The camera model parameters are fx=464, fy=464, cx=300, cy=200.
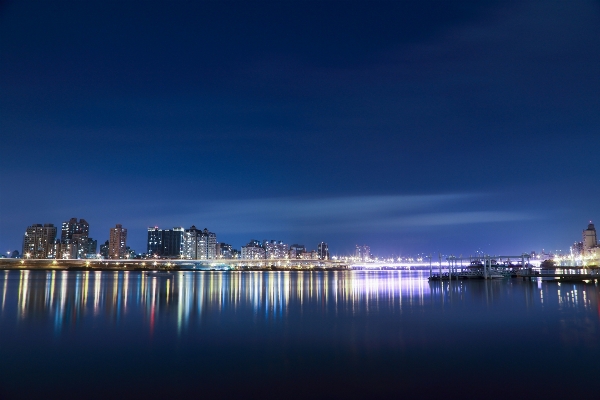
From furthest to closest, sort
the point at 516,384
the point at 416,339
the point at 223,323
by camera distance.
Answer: the point at 223,323
the point at 416,339
the point at 516,384

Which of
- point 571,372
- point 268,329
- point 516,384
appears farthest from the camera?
point 268,329

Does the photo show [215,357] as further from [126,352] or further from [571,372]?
[571,372]

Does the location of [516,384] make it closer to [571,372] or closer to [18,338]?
[571,372]

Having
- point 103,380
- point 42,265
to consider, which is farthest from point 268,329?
point 42,265

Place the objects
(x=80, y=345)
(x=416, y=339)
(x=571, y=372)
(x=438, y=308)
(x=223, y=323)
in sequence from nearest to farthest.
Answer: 1. (x=571, y=372)
2. (x=80, y=345)
3. (x=416, y=339)
4. (x=223, y=323)
5. (x=438, y=308)

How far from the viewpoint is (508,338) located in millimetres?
18797

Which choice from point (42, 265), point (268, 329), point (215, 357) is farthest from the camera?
point (42, 265)

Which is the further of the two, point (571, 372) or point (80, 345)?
point (80, 345)

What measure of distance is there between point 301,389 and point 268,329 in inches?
373

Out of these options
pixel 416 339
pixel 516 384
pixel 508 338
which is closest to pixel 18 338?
pixel 416 339

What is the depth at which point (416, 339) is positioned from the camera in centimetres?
1828

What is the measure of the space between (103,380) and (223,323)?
409 inches

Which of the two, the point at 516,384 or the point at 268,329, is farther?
the point at 268,329

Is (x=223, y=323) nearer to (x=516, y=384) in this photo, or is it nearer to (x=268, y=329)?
(x=268, y=329)
